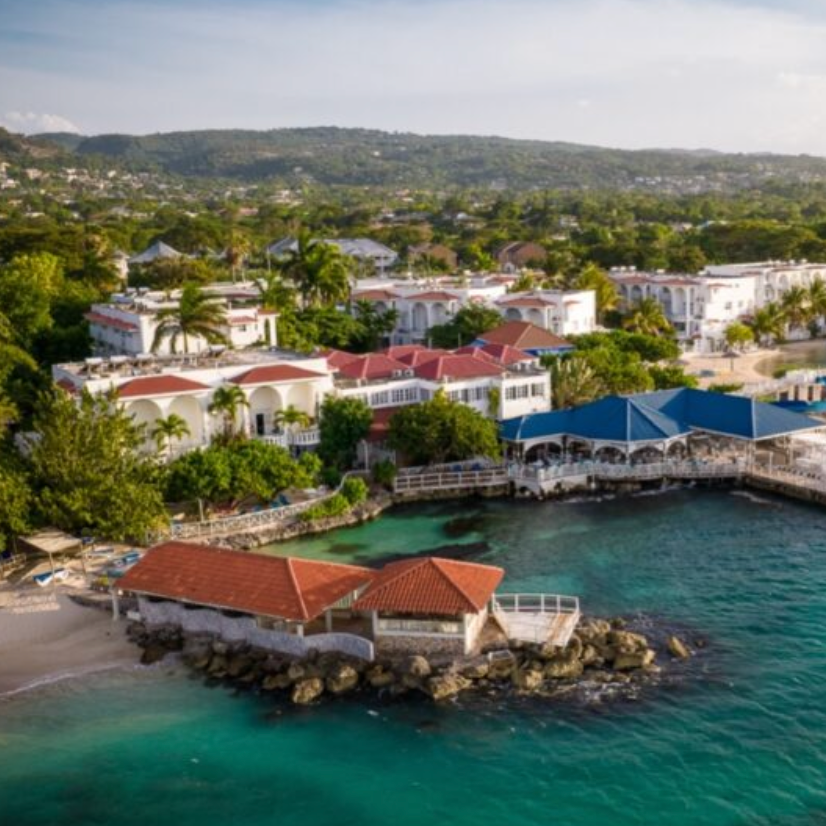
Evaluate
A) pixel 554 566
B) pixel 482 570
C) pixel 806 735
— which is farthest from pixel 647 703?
pixel 554 566

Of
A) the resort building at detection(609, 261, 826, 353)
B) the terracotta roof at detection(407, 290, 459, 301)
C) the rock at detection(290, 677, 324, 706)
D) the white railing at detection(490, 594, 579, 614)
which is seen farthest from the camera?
the resort building at detection(609, 261, 826, 353)

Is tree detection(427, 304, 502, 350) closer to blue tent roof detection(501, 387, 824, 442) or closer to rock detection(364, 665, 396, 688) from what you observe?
blue tent roof detection(501, 387, 824, 442)

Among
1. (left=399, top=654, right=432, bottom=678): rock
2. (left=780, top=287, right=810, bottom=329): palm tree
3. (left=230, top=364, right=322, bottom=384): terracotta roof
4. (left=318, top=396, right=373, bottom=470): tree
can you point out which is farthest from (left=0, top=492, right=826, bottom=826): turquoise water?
(left=780, top=287, right=810, bottom=329): palm tree

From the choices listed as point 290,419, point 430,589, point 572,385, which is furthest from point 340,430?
point 430,589

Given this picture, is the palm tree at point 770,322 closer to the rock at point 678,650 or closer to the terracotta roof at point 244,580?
the rock at point 678,650

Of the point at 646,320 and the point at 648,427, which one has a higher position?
the point at 646,320

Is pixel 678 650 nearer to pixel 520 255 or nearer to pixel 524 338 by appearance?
pixel 524 338

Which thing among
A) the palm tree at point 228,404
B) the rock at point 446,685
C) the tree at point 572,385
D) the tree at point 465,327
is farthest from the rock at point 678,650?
the tree at point 465,327
